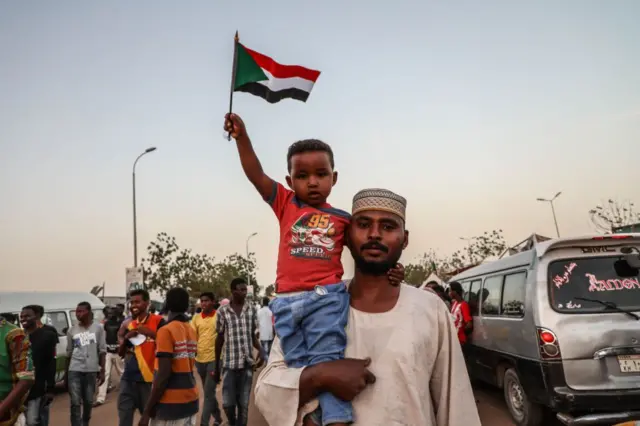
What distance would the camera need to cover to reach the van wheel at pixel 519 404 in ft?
18.7

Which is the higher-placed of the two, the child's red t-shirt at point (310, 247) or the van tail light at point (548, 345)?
the child's red t-shirt at point (310, 247)

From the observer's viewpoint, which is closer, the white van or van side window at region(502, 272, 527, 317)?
van side window at region(502, 272, 527, 317)

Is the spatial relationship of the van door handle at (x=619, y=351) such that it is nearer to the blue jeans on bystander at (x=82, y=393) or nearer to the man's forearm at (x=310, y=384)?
the man's forearm at (x=310, y=384)

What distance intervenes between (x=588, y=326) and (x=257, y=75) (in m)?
4.26

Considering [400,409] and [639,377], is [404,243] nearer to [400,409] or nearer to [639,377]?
[400,409]

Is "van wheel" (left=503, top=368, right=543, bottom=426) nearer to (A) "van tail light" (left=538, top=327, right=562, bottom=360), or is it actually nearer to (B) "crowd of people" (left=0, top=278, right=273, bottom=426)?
(A) "van tail light" (left=538, top=327, right=562, bottom=360)

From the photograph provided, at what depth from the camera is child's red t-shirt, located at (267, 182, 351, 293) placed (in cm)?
204

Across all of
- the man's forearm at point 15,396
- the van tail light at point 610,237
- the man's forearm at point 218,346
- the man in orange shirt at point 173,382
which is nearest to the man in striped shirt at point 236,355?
the man's forearm at point 218,346

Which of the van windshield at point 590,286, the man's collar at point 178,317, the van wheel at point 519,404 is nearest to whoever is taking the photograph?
the man's collar at point 178,317

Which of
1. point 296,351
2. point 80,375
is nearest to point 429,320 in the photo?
point 296,351

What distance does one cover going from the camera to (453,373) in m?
1.70

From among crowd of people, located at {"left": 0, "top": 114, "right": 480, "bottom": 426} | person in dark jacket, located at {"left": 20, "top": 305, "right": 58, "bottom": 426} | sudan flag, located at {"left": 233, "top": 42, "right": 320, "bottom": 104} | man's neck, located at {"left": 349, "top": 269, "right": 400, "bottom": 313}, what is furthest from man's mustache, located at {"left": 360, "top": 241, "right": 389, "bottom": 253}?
person in dark jacket, located at {"left": 20, "top": 305, "right": 58, "bottom": 426}

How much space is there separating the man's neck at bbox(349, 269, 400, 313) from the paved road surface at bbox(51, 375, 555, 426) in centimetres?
590

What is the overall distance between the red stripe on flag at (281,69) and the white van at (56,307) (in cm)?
980
